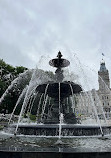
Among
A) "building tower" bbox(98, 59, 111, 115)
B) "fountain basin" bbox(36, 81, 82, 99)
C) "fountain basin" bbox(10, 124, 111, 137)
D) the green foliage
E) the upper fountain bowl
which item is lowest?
"fountain basin" bbox(10, 124, 111, 137)

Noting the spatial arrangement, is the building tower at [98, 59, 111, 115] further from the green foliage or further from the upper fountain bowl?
the upper fountain bowl

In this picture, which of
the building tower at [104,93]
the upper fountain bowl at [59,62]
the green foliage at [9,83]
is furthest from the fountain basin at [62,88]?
the building tower at [104,93]

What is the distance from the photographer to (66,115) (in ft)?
37.4

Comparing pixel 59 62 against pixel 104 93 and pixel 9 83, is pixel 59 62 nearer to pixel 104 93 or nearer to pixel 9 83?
pixel 9 83

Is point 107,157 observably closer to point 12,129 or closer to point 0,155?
point 0,155

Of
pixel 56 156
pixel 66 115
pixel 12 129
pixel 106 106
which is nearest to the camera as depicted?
pixel 56 156

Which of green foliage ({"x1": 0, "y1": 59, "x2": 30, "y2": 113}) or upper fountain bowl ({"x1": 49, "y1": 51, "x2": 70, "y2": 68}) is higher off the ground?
green foliage ({"x1": 0, "y1": 59, "x2": 30, "y2": 113})

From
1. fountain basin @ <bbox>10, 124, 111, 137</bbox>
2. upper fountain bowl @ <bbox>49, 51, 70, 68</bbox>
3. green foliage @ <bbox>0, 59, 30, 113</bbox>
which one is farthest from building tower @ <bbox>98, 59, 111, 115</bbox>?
fountain basin @ <bbox>10, 124, 111, 137</bbox>

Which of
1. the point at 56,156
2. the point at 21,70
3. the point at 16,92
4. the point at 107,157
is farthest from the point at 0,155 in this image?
the point at 21,70

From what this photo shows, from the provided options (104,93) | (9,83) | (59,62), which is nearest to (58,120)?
(59,62)

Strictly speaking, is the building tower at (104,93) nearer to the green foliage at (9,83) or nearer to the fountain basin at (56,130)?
the green foliage at (9,83)

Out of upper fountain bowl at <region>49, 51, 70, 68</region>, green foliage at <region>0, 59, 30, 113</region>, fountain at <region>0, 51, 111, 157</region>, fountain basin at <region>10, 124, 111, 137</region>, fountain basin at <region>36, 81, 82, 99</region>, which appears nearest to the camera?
fountain at <region>0, 51, 111, 157</region>

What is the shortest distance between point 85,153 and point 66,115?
7.39m

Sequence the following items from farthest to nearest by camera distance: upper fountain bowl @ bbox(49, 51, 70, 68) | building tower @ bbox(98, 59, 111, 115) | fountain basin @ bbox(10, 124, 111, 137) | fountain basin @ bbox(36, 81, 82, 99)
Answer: building tower @ bbox(98, 59, 111, 115) → upper fountain bowl @ bbox(49, 51, 70, 68) → fountain basin @ bbox(36, 81, 82, 99) → fountain basin @ bbox(10, 124, 111, 137)
